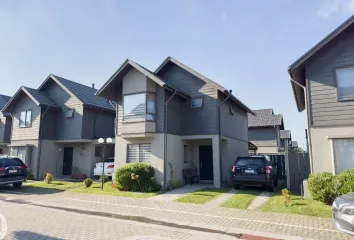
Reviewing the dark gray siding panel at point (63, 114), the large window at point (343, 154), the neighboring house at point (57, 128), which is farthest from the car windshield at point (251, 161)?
the dark gray siding panel at point (63, 114)

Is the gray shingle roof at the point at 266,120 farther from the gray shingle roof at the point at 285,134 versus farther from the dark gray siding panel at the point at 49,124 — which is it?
the dark gray siding panel at the point at 49,124

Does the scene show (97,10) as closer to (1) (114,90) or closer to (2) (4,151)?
(1) (114,90)

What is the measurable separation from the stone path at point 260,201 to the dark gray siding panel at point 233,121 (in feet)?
16.5

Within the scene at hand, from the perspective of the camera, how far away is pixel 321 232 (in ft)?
22.1

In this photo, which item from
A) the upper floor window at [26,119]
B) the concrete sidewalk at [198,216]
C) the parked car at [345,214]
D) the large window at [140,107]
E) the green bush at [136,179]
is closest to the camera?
the parked car at [345,214]

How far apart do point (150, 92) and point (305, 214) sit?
32.9ft

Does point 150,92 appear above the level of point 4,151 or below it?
above

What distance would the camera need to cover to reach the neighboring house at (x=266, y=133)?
98.2 ft

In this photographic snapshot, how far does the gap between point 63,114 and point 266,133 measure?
2242 cm

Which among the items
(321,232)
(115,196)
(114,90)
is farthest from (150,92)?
(321,232)

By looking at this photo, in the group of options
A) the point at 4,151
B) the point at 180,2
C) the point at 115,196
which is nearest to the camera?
the point at 180,2

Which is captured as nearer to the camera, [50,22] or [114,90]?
[50,22]

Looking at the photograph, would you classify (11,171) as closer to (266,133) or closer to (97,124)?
(97,124)

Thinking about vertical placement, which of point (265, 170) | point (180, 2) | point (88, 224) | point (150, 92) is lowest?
point (88, 224)
